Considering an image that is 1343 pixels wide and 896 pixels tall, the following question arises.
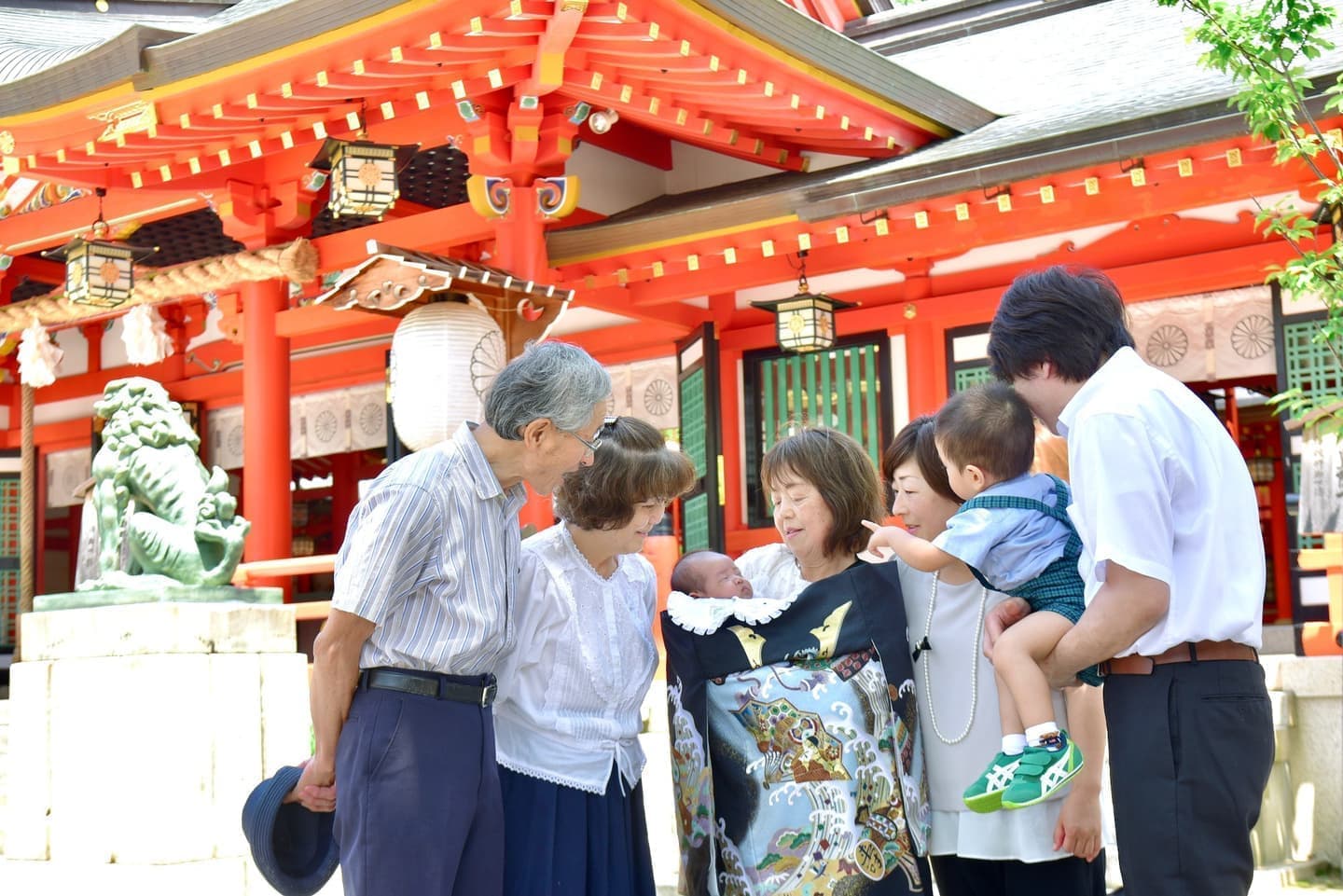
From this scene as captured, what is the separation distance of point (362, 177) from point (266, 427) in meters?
2.12

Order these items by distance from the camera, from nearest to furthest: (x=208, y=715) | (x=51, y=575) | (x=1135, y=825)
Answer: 1. (x=1135, y=825)
2. (x=208, y=715)
3. (x=51, y=575)

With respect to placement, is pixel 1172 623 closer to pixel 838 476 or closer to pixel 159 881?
pixel 838 476

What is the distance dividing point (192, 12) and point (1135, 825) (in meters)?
12.2

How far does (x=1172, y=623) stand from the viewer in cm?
234

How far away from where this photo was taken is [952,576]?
2.90 metres

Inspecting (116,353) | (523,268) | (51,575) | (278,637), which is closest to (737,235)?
(523,268)

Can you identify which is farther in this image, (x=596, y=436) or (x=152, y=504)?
(x=152, y=504)

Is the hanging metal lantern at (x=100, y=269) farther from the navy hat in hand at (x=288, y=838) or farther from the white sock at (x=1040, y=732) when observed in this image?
the white sock at (x=1040, y=732)

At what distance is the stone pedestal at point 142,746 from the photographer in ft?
18.1

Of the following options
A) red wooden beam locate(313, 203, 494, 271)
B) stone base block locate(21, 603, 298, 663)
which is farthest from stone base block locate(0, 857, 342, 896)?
red wooden beam locate(313, 203, 494, 271)

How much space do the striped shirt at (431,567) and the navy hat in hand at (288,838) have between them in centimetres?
43

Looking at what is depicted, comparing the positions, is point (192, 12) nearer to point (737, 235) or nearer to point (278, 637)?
point (737, 235)

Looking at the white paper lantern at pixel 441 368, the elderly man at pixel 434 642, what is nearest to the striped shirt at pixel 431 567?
the elderly man at pixel 434 642

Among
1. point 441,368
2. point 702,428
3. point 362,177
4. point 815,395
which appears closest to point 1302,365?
point 815,395
